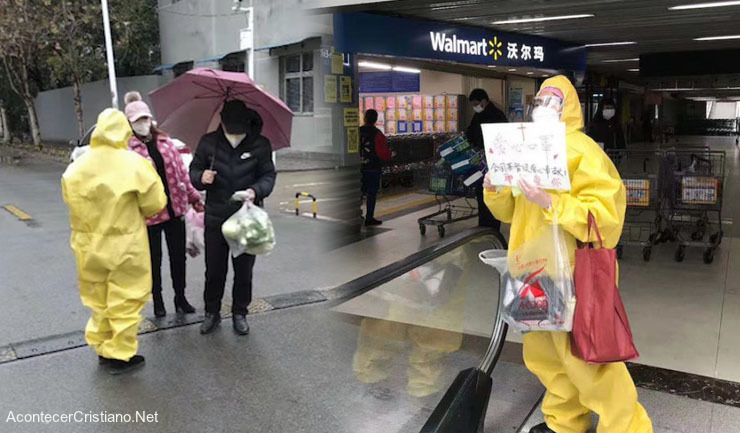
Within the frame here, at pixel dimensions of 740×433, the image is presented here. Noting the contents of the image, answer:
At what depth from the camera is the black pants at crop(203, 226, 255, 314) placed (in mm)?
4484

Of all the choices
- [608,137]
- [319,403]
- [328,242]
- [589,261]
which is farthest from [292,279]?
[608,137]

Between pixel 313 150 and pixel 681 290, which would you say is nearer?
pixel 681 290

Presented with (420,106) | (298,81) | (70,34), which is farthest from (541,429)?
(70,34)

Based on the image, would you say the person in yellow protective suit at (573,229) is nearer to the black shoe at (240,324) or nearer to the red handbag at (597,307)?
the red handbag at (597,307)

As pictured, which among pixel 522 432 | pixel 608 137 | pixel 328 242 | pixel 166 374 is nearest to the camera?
pixel 522 432

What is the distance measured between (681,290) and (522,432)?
3064 millimetres

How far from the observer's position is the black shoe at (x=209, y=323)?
15.0 feet

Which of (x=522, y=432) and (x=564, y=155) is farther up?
(x=564, y=155)

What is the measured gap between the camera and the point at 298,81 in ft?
44.5

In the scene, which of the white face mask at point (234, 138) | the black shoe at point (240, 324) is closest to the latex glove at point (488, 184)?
the white face mask at point (234, 138)

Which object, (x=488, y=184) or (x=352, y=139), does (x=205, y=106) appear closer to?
(x=488, y=184)

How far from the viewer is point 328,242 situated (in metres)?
7.56

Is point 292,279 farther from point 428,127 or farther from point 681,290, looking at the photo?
point 428,127

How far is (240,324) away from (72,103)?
27201 millimetres
